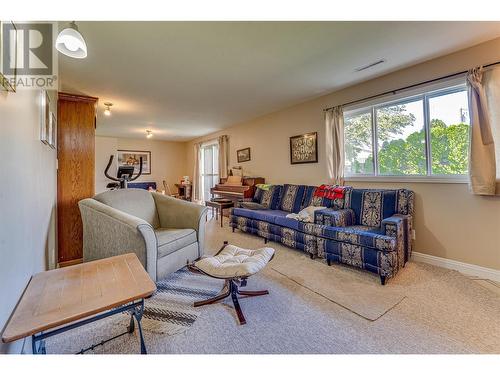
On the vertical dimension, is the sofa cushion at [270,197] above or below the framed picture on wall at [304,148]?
below

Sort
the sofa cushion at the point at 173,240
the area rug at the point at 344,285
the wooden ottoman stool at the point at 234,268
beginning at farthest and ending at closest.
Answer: the sofa cushion at the point at 173,240
the area rug at the point at 344,285
the wooden ottoman stool at the point at 234,268

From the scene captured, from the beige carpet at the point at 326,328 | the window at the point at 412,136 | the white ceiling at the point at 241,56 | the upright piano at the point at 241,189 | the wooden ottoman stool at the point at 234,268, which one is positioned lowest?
the beige carpet at the point at 326,328

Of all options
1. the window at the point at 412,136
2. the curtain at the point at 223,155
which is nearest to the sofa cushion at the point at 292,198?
the window at the point at 412,136

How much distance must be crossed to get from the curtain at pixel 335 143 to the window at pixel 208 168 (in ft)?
13.4

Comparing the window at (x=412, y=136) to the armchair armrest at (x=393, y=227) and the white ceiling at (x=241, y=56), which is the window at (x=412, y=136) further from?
the armchair armrest at (x=393, y=227)

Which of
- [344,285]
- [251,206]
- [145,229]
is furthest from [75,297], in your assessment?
[251,206]

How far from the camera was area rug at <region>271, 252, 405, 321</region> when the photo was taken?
1835 millimetres

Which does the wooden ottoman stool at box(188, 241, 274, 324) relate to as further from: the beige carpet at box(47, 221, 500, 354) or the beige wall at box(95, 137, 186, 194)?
the beige wall at box(95, 137, 186, 194)

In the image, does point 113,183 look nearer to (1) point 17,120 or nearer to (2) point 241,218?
(2) point 241,218

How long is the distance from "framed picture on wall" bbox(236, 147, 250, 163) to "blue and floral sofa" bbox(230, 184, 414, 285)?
195 cm

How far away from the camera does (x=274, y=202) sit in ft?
13.6

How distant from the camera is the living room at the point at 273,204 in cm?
127

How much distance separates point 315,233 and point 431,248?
1.37 metres
